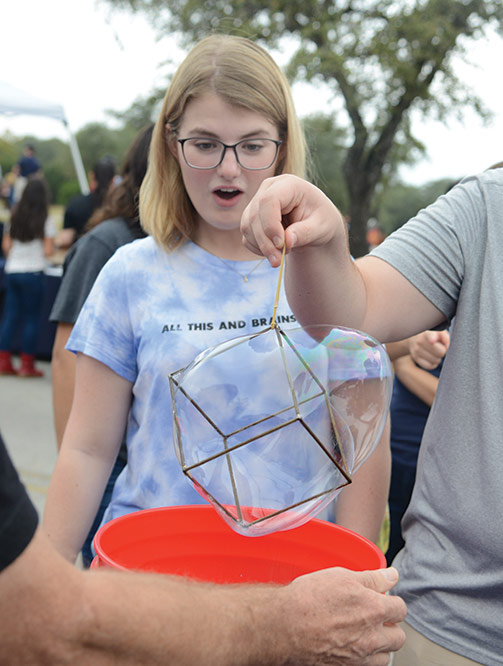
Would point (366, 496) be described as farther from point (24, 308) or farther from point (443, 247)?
point (24, 308)

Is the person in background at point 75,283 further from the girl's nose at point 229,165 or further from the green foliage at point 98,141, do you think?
the green foliage at point 98,141

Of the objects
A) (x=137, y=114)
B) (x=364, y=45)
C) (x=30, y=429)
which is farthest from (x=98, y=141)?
(x=30, y=429)

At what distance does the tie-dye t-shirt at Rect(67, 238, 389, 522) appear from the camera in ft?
4.94

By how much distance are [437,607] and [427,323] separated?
51 cm

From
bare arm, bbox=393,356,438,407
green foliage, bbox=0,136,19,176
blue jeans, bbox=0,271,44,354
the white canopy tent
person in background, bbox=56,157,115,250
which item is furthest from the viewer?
green foliage, bbox=0,136,19,176

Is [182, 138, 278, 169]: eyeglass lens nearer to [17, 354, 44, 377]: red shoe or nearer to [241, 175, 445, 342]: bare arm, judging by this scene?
[241, 175, 445, 342]: bare arm

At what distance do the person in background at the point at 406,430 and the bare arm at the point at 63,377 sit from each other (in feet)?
3.65

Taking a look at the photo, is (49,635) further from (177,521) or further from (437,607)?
(437,607)

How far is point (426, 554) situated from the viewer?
4.15 ft

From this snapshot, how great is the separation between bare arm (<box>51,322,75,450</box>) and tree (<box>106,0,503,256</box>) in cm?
858

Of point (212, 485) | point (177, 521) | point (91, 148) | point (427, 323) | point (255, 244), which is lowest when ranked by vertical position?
point (91, 148)

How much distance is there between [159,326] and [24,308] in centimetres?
618

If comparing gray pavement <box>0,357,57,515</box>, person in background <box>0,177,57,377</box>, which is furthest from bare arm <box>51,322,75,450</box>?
person in background <box>0,177,57,377</box>

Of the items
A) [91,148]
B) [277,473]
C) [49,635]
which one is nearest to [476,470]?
[277,473]
